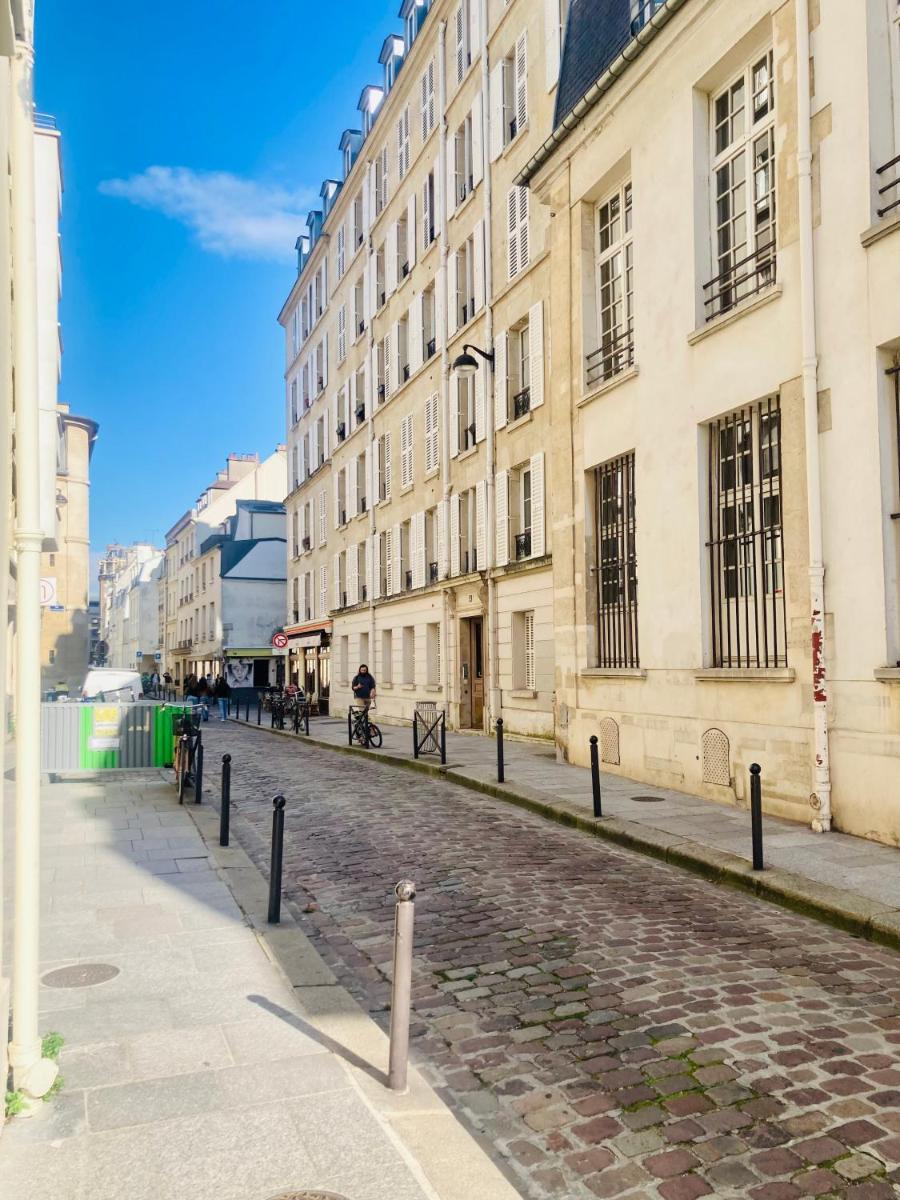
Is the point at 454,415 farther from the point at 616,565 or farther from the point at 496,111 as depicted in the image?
the point at 616,565

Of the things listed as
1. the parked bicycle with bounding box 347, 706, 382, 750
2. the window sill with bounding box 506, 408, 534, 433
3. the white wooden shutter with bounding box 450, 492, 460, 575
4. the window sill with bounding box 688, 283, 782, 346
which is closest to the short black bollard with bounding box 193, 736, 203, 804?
the parked bicycle with bounding box 347, 706, 382, 750

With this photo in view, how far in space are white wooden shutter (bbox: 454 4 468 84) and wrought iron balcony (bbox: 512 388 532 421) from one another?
8739 mm

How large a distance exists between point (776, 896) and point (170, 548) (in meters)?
67.0

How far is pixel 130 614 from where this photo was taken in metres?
89.0

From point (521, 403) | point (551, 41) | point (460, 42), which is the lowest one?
point (521, 403)

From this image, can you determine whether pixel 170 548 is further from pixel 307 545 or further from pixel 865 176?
pixel 865 176

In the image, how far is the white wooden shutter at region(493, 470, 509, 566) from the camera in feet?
64.2

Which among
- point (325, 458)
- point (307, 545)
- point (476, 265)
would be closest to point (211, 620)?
point (307, 545)

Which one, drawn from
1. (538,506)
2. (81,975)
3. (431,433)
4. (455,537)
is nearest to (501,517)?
Result: (538,506)

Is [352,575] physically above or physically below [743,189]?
below

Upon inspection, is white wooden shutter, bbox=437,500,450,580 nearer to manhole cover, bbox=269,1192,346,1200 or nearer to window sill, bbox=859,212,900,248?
window sill, bbox=859,212,900,248

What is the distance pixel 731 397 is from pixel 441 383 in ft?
45.2

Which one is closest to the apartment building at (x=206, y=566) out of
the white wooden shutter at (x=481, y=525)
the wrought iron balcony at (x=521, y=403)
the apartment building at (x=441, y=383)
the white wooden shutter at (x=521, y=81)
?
the apartment building at (x=441, y=383)

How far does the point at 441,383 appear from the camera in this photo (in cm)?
2330
